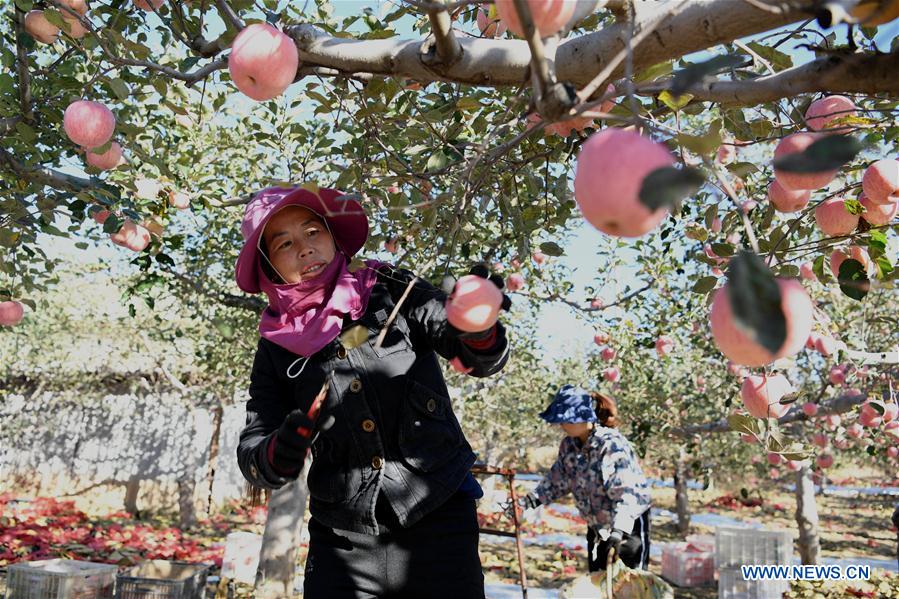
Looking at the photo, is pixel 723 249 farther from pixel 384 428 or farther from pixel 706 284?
pixel 384 428

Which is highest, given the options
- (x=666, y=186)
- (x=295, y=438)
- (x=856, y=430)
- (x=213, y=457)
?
(x=666, y=186)

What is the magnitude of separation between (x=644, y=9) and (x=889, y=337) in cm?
703

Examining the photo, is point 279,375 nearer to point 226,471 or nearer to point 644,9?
point 644,9

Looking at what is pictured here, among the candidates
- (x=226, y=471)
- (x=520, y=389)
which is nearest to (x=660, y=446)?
(x=520, y=389)

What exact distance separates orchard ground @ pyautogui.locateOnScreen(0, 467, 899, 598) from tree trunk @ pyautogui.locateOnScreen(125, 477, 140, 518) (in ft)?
0.66

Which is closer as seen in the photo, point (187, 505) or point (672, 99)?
point (672, 99)

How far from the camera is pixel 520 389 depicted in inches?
533

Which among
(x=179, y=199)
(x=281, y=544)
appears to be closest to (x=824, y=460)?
(x=281, y=544)

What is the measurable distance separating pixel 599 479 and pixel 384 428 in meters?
2.66

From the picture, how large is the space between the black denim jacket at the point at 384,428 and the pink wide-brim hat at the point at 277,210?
194 millimetres

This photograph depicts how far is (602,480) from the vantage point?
4.04 metres

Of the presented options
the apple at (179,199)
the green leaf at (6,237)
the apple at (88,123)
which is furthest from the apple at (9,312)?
the apple at (88,123)

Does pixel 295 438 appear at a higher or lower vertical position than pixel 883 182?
lower

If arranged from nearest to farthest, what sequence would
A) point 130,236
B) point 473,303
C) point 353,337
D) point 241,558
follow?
point 353,337 → point 473,303 → point 130,236 → point 241,558
